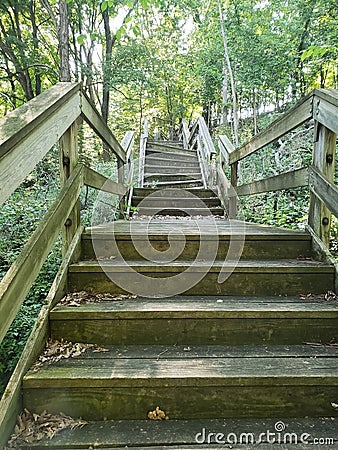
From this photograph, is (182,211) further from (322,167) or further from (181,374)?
(181,374)

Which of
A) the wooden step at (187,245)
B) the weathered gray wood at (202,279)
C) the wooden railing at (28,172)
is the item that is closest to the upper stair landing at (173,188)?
the wooden step at (187,245)

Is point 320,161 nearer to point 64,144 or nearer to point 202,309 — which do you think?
point 202,309

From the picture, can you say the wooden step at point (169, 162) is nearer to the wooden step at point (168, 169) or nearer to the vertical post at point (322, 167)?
the wooden step at point (168, 169)

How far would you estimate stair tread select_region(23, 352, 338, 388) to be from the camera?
51.4 inches

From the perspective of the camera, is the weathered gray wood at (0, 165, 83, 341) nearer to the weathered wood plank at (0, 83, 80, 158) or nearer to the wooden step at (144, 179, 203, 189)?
the weathered wood plank at (0, 83, 80, 158)

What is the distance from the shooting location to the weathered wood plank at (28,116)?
1.10 meters

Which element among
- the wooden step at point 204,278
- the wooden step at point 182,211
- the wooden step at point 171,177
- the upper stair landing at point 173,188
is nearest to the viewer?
the wooden step at point 204,278

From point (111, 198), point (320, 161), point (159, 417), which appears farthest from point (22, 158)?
point (111, 198)

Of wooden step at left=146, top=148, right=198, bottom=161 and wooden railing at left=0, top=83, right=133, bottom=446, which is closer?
wooden railing at left=0, top=83, right=133, bottom=446

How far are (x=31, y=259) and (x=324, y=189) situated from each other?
59.6 inches

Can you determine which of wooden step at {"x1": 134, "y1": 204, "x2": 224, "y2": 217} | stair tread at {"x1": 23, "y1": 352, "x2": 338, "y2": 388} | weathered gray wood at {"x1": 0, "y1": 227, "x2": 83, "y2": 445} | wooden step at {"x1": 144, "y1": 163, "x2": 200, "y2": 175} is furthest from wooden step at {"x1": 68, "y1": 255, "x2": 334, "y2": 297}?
wooden step at {"x1": 144, "y1": 163, "x2": 200, "y2": 175}

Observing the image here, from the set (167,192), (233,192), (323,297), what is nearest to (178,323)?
(323,297)

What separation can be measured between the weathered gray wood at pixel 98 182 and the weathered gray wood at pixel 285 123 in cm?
125

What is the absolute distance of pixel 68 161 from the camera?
1926 mm
